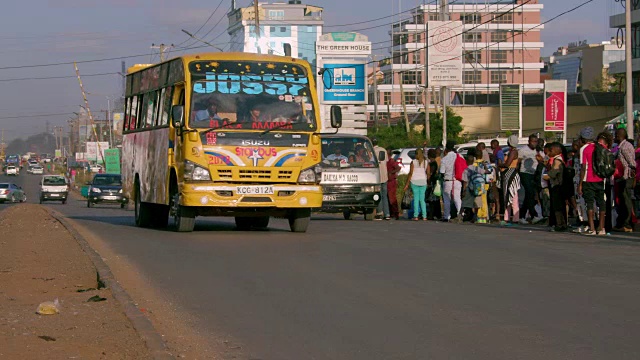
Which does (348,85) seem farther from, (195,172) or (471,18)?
(471,18)

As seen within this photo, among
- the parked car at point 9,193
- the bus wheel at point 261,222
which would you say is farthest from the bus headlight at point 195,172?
the parked car at point 9,193

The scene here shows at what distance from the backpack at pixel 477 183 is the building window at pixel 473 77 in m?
110

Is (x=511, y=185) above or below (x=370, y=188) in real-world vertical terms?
above

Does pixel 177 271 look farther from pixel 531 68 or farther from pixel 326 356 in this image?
pixel 531 68

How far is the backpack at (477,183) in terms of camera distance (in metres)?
23.3

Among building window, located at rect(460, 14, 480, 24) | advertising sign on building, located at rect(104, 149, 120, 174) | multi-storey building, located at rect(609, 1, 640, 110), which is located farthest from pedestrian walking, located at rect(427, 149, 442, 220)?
building window, located at rect(460, 14, 480, 24)

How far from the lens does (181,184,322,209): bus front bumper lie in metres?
18.7

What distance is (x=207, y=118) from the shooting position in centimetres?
1902

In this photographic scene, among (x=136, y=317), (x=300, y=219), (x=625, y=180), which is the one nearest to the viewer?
(x=136, y=317)

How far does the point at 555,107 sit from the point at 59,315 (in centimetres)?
5228

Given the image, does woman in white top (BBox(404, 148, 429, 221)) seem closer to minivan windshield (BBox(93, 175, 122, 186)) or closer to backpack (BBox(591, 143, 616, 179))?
backpack (BBox(591, 143, 616, 179))

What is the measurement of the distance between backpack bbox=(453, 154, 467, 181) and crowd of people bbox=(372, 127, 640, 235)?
Answer: 0.02 m

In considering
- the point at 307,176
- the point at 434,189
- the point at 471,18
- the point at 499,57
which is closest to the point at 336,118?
the point at 307,176

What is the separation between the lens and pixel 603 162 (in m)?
18.4
